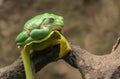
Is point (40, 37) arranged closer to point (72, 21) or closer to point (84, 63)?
Answer: point (84, 63)

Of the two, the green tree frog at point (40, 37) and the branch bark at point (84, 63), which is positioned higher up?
the green tree frog at point (40, 37)

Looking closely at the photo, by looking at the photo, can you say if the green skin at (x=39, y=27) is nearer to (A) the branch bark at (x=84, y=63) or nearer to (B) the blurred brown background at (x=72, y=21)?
(A) the branch bark at (x=84, y=63)

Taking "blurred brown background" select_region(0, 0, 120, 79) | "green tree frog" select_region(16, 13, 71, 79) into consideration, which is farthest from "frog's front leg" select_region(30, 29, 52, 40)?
"blurred brown background" select_region(0, 0, 120, 79)

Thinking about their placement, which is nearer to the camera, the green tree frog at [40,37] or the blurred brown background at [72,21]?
the green tree frog at [40,37]

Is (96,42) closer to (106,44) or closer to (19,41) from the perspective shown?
(106,44)

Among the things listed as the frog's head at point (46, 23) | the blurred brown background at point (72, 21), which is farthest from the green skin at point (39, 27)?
the blurred brown background at point (72, 21)

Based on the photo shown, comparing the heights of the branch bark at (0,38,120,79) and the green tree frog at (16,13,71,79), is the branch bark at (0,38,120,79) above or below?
below

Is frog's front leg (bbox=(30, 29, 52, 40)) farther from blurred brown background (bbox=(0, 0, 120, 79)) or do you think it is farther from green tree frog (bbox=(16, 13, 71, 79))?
blurred brown background (bbox=(0, 0, 120, 79))

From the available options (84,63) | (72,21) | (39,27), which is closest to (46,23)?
(39,27)
